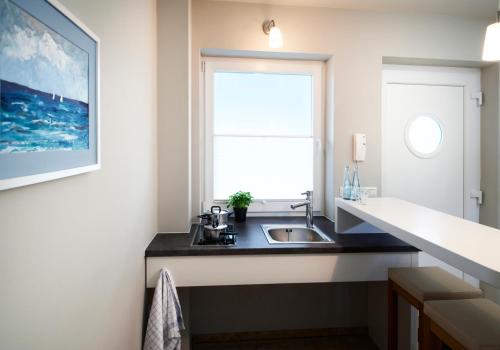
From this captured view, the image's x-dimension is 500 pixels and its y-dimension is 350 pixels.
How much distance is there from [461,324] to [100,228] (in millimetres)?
1476

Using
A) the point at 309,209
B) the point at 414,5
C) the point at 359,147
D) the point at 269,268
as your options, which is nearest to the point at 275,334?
the point at 269,268

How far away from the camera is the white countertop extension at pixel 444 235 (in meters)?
0.97

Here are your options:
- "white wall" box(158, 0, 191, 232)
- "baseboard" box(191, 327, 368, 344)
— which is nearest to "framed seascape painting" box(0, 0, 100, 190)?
"white wall" box(158, 0, 191, 232)

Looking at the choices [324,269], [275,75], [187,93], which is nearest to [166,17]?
[187,93]

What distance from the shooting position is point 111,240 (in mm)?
1227

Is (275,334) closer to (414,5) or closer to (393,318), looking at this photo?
(393,318)

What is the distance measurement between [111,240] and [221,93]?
1636mm

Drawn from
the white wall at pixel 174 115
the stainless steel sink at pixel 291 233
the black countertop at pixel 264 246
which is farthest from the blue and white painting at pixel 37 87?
the stainless steel sink at pixel 291 233

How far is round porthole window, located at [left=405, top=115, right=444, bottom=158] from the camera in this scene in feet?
8.81

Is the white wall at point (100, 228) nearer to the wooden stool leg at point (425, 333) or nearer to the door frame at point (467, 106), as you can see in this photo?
the wooden stool leg at point (425, 333)

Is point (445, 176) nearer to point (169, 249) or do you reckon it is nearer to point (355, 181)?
point (355, 181)

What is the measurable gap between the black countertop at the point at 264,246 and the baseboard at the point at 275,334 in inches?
34.3

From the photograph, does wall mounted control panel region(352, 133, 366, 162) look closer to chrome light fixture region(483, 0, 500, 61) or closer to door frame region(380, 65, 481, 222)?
door frame region(380, 65, 481, 222)

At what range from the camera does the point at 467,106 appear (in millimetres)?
2705
